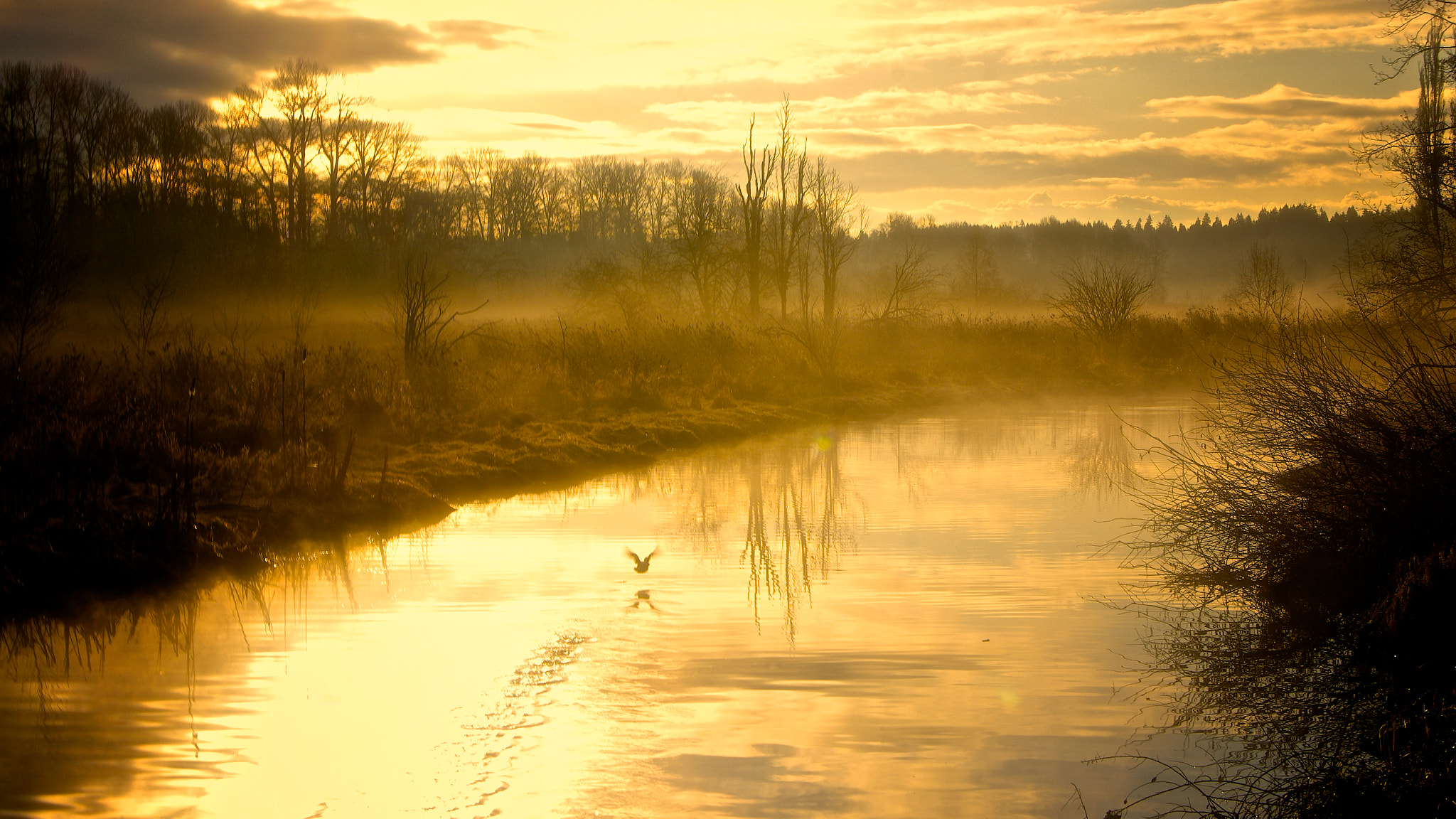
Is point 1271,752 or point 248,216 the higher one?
point 248,216

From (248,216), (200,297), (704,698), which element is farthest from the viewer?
(248,216)

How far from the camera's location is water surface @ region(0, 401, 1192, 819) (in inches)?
218

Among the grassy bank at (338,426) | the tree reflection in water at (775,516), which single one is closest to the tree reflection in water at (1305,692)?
the tree reflection in water at (775,516)

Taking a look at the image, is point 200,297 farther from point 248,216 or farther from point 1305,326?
point 1305,326

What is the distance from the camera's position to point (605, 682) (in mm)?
7176

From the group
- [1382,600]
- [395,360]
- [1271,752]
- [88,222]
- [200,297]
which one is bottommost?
[1271,752]

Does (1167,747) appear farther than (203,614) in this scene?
No

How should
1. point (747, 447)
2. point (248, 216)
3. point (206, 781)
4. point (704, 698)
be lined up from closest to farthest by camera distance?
point (206, 781)
point (704, 698)
point (747, 447)
point (248, 216)

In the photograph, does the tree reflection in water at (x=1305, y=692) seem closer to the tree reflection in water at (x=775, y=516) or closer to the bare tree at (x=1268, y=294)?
the bare tree at (x=1268, y=294)

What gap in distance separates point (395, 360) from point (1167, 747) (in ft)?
60.1

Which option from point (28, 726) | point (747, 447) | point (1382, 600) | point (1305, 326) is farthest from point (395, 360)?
point (1382, 600)

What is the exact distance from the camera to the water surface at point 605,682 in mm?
5539

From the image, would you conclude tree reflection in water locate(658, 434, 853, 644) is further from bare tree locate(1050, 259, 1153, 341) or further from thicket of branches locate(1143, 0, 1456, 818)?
bare tree locate(1050, 259, 1153, 341)

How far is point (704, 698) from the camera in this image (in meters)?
6.84
